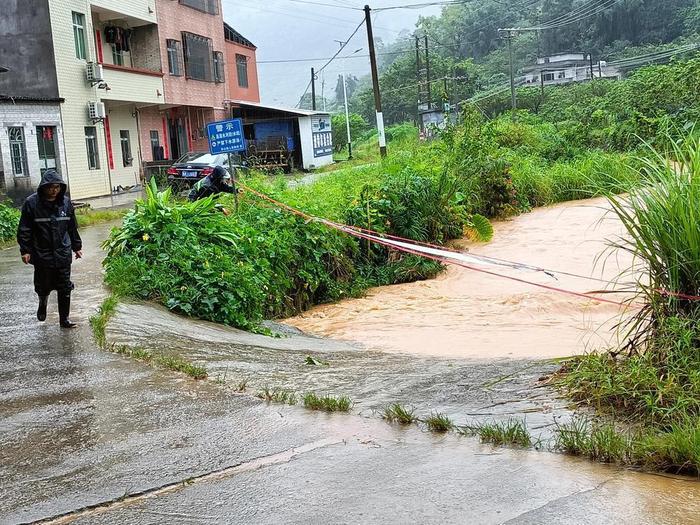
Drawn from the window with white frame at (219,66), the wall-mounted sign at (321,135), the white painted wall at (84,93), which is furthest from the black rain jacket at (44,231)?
the wall-mounted sign at (321,135)

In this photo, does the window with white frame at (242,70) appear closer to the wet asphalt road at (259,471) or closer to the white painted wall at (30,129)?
the white painted wall at (30,129)

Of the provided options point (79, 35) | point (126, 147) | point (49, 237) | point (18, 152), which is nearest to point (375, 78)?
point (126, 147)

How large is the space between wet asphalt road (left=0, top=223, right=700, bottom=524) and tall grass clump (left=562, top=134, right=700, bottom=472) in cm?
72

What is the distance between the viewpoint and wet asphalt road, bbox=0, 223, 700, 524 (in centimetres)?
342

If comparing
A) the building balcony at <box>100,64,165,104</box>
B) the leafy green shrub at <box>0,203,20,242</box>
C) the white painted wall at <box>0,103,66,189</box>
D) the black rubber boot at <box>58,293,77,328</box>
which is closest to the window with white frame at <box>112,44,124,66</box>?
the building balcony at <box>100,64,165,104</box>

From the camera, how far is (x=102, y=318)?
7.82 m

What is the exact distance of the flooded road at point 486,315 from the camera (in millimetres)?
8766

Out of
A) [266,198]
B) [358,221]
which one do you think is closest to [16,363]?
[266,198]

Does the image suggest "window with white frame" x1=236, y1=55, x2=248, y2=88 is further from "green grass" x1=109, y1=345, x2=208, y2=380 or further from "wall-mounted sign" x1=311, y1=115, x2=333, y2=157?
"green grass" x1=109, y1=345, x2=208, y2=380

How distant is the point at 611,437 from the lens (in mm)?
3908

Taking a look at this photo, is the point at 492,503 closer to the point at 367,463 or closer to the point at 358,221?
the point at 367,463

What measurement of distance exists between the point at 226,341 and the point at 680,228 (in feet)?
15.2

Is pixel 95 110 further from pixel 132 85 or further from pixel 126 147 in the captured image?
pixel 126 147

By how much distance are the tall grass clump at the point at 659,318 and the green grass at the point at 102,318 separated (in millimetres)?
4245
